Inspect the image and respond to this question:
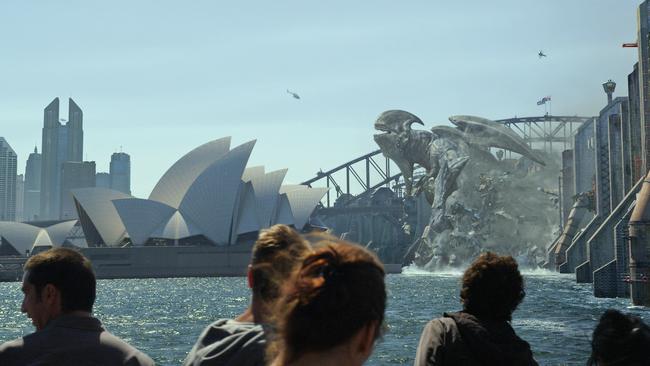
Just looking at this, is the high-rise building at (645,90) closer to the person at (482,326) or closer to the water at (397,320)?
the water at (397,320)

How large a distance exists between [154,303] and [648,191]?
25.7 metres

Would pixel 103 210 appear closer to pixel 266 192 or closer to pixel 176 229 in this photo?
pixel 176 229

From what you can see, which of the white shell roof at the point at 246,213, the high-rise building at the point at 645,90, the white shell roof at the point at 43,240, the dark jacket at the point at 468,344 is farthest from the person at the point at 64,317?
the white shell roof at the point at 43,240

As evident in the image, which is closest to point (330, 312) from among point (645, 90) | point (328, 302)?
point (328, 302)

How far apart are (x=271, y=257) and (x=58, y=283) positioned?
133cm

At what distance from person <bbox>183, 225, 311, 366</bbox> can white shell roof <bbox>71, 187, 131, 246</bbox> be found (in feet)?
305

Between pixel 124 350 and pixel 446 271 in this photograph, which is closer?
pixel 124 350

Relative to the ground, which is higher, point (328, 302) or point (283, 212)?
point (283, 212)

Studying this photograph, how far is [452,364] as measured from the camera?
479 cm

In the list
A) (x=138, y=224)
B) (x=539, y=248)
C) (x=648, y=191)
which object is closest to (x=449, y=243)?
(x=539, y=248)

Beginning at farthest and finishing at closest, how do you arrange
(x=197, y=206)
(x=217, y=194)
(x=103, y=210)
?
(x=103, y=210) → (x=197, y=206) → (x=217, y=194)

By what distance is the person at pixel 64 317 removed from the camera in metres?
4.54

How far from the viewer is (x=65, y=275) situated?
458cm

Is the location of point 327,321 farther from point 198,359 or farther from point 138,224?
point 138,224
